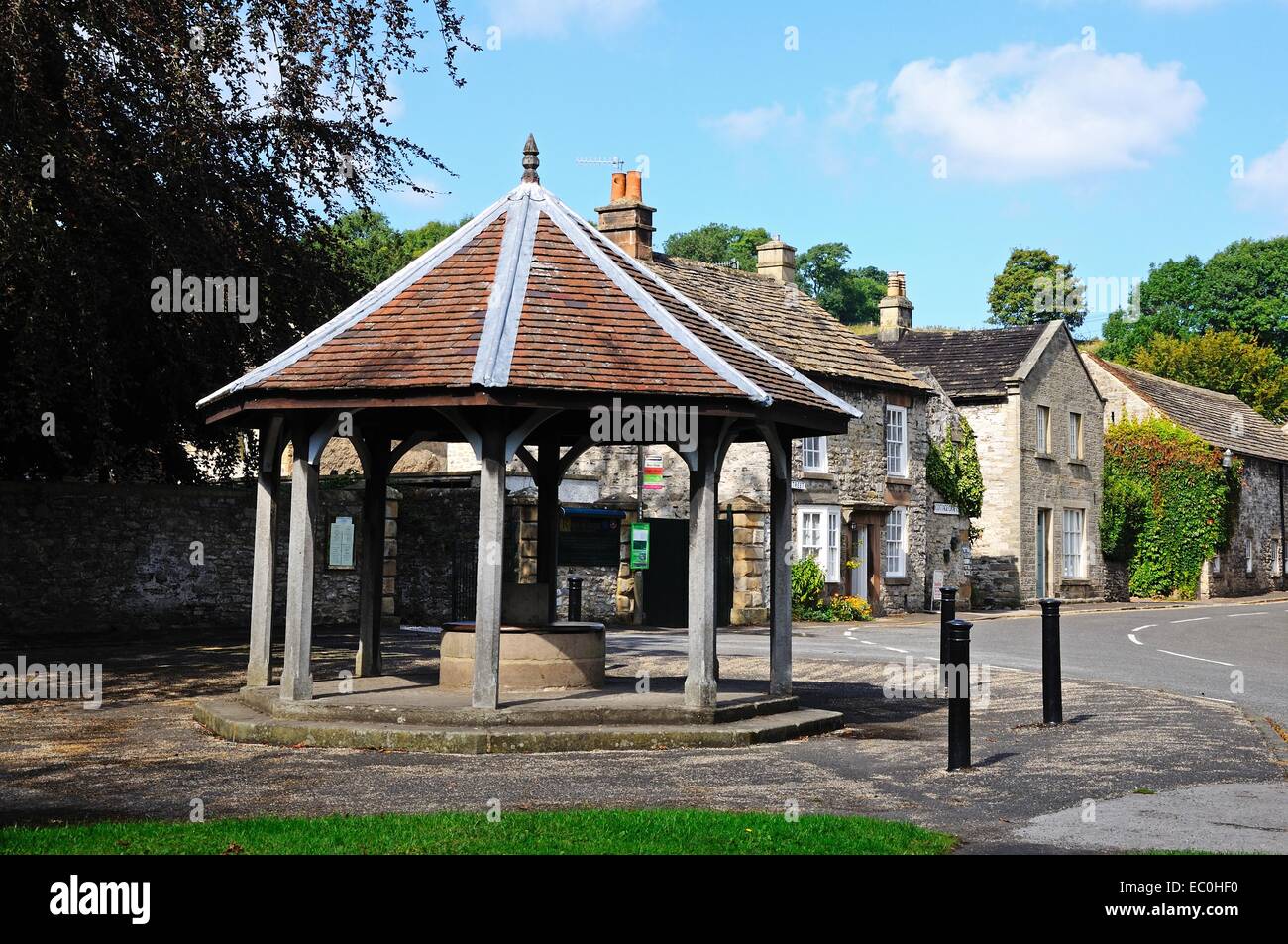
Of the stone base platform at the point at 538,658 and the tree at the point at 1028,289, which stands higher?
the tree at the point at 1028,289

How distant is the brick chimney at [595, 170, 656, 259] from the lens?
30.0m

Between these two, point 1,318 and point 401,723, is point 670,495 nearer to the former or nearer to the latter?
point 1,318

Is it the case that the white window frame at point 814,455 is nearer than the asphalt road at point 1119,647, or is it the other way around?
the asphalt road at point 1119,647

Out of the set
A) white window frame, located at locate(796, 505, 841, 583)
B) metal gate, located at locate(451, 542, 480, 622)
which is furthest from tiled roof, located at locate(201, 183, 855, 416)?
white window frame, located at locate(796, 505, 841, 583)

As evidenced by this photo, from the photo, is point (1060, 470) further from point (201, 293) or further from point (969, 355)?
point (201, 293)

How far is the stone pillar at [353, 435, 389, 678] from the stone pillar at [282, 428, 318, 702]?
2.25 meters

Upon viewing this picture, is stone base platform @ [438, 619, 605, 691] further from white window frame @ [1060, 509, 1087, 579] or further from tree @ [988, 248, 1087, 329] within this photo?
tree @ [988, 248, 1087, 329]

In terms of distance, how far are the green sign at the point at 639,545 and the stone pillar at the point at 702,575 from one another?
49.4 feet

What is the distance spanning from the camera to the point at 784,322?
1249 inches

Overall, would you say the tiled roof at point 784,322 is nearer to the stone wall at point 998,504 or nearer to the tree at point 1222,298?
the stone wall at point 998,504

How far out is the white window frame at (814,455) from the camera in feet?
101

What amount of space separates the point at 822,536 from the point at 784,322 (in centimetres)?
515
